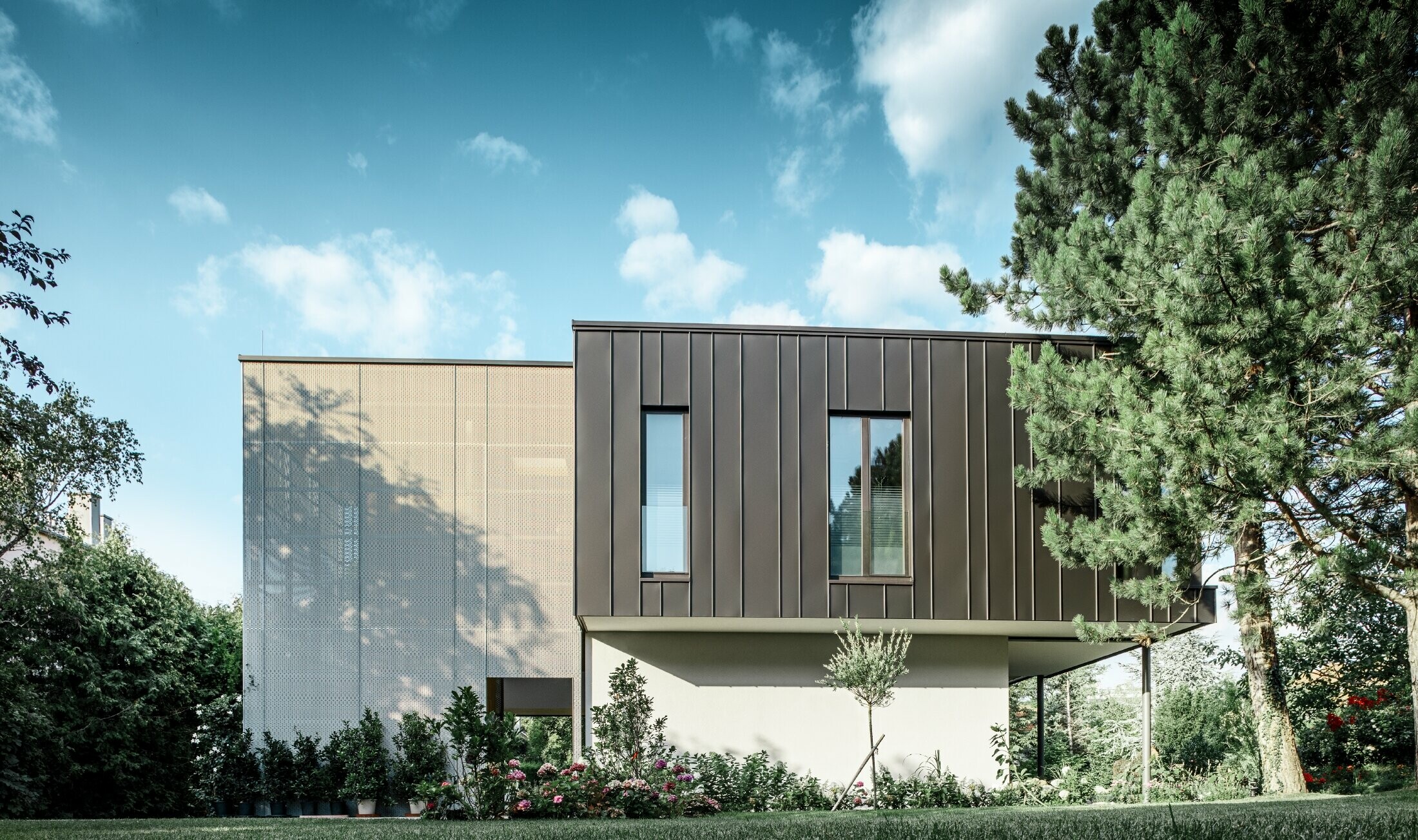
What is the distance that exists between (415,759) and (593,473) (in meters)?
4.83

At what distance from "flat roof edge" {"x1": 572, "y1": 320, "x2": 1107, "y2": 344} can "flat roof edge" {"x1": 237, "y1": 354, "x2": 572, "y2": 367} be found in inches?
101

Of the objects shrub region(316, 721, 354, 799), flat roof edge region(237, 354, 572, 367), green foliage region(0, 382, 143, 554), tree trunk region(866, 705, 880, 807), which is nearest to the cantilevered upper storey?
tree trunk region(866, 705, 880, 807)

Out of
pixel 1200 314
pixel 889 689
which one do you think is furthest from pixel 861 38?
pixel 889 689

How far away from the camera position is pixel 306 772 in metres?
12.4

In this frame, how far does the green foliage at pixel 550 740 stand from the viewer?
12.5 metres

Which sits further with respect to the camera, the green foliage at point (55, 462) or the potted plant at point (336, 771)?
the green foliage at point (55, 462)

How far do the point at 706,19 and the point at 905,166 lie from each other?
5.90m

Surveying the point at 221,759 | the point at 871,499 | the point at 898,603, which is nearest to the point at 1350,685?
the point at 898,603

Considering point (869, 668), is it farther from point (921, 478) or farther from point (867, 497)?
point (921, 478)

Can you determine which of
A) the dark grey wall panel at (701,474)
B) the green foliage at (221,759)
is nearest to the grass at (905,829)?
the dark grey wall panel at (701,474)

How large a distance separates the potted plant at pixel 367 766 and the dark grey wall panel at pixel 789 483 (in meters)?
5.86

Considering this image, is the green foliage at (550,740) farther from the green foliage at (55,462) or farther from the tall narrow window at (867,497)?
the green foliage at (55,462)

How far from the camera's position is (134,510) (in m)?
15.3

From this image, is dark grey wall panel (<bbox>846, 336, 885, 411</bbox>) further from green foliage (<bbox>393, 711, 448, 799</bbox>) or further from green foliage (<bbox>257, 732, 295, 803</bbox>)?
green foliage (<bbox>257, 732, 295, 803</bbox>)
